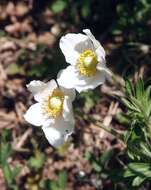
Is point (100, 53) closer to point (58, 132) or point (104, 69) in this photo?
point (104, 69)

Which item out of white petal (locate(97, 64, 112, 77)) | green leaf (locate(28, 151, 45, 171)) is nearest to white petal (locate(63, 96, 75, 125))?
white petal (locate(97, 64, 112, 77))

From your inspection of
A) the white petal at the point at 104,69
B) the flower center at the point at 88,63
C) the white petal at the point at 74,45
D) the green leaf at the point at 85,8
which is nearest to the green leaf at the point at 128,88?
the white petal at the point at 104,69

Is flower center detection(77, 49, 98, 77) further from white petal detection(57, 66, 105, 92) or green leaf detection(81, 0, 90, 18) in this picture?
green leaf detection(81, 0, 90, 18)

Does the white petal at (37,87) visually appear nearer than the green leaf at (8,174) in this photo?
Yes

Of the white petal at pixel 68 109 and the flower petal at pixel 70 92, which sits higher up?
the flower petal at pixel 70 92

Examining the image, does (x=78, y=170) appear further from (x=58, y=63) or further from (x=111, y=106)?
(x=58, y=63)

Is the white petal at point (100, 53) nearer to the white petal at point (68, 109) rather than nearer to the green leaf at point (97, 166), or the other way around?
the white petal at point (68, 109)

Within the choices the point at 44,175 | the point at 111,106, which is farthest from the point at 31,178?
Answer: the point at 111,106

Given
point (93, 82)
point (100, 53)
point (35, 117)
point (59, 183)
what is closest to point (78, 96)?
point (59, 183)
